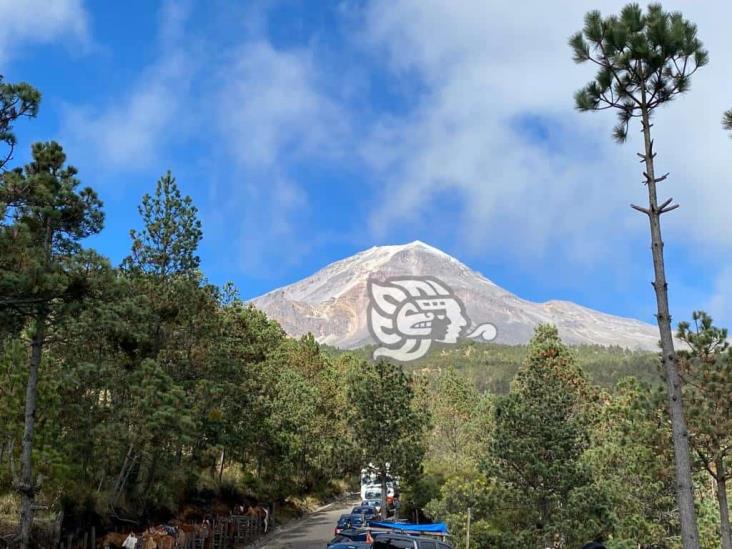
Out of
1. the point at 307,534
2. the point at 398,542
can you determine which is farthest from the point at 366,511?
the point at 398,542

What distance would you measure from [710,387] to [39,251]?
17882 mm

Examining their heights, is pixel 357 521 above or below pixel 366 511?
above

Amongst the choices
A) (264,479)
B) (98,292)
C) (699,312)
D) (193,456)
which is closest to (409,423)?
(193,456)

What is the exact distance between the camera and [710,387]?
59.0ft

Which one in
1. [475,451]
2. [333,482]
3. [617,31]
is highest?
[617,31]

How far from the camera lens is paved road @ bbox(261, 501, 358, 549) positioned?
2967 centimetres

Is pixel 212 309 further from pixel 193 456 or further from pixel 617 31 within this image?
pixel 617 31

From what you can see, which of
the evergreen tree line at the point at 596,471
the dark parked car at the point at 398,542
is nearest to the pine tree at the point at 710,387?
the evergreen tree line at the point at 596,471

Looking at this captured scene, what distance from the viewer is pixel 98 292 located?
15.2 m

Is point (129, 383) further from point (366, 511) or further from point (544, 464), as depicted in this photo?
point (366, 511)

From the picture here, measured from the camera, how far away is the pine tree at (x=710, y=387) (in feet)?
59.1

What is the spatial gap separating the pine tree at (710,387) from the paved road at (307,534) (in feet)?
57.0

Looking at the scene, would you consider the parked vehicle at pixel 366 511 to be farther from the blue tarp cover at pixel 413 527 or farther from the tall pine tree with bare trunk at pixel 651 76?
the tall pine tree with bare trunk at pixel 651 76

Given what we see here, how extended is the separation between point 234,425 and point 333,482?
3319cm
